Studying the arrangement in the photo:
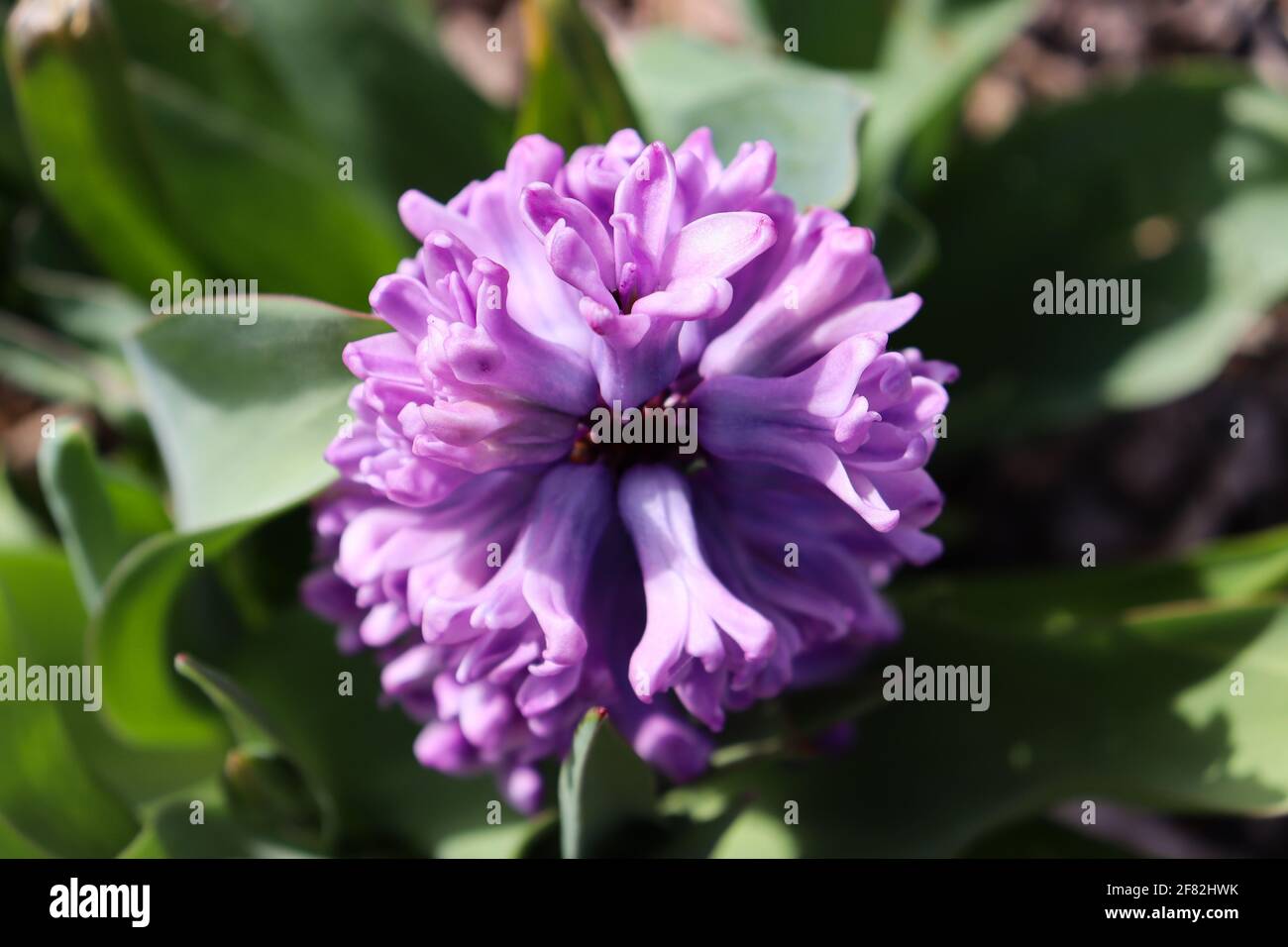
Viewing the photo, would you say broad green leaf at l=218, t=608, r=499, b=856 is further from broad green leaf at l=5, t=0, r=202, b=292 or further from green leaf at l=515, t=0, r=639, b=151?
green leaf at l=515, t=0, r=639, b=151

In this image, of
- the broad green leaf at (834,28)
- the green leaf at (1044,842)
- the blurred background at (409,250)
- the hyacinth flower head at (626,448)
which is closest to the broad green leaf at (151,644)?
the blurred background at (409,250)

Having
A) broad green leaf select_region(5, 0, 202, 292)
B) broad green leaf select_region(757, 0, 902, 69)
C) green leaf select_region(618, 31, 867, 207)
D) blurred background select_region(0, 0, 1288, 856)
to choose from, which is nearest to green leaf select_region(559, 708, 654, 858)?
blurred background select_region(0, 0, 1288, 856)

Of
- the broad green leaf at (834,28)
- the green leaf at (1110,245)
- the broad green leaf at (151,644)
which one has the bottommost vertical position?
the broad green leaf at (151,644)

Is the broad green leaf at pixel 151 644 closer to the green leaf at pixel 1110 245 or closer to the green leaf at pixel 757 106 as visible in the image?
the green leaf at pixel 757 106

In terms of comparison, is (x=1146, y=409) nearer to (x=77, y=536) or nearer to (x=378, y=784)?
(x=378, y=784)

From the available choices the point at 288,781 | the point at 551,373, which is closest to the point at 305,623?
the point at 288,781

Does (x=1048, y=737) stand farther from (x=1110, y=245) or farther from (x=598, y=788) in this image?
(x=1110, y=245)
